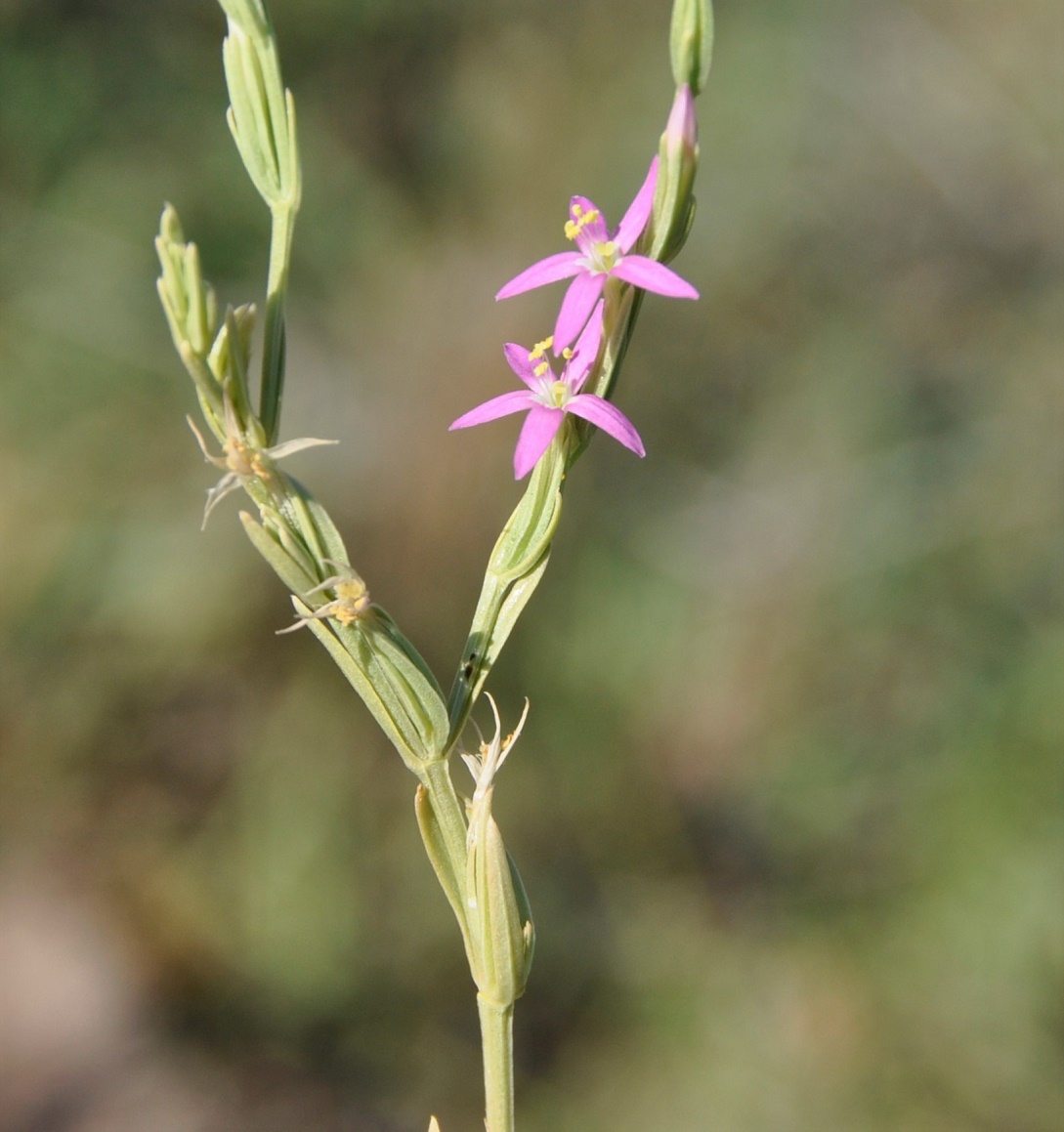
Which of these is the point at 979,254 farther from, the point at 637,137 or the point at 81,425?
the point at 81,425

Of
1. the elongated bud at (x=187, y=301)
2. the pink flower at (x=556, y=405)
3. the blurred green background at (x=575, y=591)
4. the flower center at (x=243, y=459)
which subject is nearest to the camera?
the elongated bud at (x=187, y=301)

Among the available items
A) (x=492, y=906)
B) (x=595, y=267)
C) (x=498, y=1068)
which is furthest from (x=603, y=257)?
(x=498, y=1068)

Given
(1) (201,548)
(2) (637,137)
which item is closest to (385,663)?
(1) (201,548)

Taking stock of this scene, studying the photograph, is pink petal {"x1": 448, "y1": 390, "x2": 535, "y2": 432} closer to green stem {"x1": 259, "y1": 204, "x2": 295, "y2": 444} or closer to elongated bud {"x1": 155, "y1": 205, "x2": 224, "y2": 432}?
green stem {"x1": 259, "y1": 204, "x2": 295, "y2": 444}

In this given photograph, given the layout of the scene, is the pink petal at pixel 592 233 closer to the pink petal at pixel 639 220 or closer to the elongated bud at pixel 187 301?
the pink petal at pixel 639 220

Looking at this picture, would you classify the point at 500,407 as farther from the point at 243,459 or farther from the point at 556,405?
the point at 243,459

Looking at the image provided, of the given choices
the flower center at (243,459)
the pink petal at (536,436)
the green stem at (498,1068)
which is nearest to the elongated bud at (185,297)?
the flower center at (243,459)

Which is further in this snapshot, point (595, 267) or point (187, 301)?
point (595, 267)
